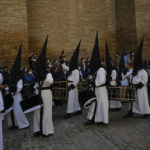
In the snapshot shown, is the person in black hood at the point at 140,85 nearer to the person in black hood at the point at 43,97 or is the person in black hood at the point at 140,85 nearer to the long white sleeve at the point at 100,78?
the long white sleeve at the point at 100,78

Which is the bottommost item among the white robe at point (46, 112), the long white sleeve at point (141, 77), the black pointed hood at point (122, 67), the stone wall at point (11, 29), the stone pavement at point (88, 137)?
the stone pavement at point (88, 137)

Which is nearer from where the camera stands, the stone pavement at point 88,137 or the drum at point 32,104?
the stone pavement at point 88,137

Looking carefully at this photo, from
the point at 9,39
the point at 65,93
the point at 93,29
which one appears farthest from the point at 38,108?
the point at 93,29

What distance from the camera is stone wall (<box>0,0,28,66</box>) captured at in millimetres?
13070

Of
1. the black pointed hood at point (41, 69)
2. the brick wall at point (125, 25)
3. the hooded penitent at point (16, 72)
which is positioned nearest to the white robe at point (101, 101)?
the black pointed hood at point (41, 69)

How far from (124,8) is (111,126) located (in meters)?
11.8

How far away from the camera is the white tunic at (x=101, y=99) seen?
6062 millimetres

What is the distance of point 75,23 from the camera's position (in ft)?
51.9

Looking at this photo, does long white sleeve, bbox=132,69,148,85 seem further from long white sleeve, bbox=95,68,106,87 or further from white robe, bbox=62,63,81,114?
white robe, bbox=62,63,81,114

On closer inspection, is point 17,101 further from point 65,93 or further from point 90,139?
point 90,139

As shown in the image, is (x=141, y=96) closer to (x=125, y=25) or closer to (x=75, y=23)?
(x=125, y=25)

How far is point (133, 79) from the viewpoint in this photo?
271 inches

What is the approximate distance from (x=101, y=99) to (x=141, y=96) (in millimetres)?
1496

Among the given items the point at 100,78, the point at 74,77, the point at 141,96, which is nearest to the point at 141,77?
the point at 141,96
